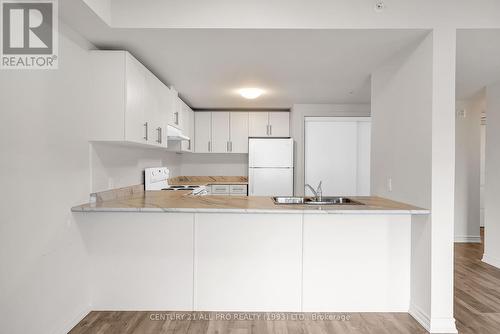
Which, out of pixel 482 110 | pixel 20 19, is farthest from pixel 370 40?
pixel 482 110

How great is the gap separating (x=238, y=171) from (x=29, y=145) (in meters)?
4.36

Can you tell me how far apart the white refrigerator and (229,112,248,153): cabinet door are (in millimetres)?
357

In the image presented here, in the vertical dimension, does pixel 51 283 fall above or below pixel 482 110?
below

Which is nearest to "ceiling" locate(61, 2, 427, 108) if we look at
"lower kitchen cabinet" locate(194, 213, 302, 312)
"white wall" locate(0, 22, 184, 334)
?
"white wall" locate(0, 22, 184, 334)

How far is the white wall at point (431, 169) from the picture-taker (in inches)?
91.3

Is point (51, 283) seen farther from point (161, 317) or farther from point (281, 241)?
point (281, 241)

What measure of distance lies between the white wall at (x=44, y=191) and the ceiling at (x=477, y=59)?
298 centimetres

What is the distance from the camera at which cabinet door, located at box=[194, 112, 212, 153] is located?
18.7 feet

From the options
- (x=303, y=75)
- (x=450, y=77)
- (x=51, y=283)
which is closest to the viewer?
(x=51, y=283)

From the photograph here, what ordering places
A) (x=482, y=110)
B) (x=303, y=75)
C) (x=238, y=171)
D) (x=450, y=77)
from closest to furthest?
(x=450, y=77) < (x=303, y=75) < (x=482, y=110) < (x=238, y=171)

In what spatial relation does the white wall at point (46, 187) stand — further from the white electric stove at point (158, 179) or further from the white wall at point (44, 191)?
the white electric stove at point (158, 179)

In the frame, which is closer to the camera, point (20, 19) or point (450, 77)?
point (20, 19)

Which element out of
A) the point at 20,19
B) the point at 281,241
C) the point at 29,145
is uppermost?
the point at 20,19

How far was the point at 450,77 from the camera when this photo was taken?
2314 mm
